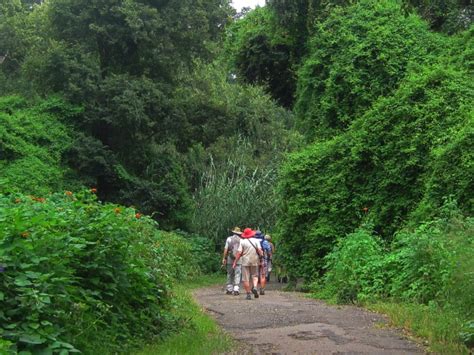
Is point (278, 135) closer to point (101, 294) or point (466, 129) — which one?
point (466, 129)

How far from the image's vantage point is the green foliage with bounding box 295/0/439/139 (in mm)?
22000

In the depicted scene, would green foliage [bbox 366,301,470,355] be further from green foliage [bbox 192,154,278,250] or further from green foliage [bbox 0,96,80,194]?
green foliage [bbox 192,154,278,250]

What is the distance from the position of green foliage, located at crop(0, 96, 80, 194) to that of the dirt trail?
593 inches

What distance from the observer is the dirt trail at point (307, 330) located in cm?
879

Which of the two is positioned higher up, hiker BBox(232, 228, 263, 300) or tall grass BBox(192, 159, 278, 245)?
tall grass BBox(192, 159, 278, 245)

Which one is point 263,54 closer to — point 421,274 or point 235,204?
point 235,204

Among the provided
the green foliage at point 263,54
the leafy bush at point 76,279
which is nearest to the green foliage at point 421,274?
the leafy bush at point 76,279

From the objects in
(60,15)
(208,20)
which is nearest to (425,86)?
(208,20)

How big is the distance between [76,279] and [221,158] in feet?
93.0

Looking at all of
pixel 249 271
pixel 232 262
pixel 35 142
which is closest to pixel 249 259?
pixel 249 271

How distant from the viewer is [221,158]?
3603 cm

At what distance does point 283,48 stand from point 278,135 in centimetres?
923

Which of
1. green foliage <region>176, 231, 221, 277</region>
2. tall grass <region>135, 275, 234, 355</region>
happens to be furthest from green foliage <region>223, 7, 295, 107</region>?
tall grass <region>135, 275, 234, 355</region>

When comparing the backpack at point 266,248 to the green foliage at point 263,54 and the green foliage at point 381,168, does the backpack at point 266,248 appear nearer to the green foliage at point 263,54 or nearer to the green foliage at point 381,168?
the green foliage at point 381,168
